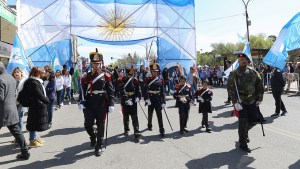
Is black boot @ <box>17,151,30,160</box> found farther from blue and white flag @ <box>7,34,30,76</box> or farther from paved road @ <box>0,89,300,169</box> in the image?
blue and white flag @ <box>7,34,30,76</box>

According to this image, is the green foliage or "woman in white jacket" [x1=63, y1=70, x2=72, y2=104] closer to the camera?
"woman in white jacket" [x1=63, y1=70, x2=72, y2=104]

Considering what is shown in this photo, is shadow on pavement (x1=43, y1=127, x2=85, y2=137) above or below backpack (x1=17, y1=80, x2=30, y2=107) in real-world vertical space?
below

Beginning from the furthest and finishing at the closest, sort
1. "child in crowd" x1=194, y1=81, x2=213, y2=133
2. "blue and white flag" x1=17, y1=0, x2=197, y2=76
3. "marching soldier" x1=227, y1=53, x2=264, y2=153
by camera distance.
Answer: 1. "blue and white flag" x1=17, y1=0, x2=197, y2=76
2. "child in crowd" x1=194, y1=81, x2=213, y2=133
3. "marching soldier" x1=227, y1=53, x2=264, y2=153

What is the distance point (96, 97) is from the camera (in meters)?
6.14

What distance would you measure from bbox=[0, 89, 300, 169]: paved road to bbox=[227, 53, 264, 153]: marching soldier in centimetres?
47

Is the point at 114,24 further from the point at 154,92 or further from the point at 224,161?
the point at 224,161

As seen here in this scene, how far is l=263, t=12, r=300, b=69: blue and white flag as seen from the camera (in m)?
7.61

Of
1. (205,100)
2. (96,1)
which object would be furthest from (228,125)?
(96,1)

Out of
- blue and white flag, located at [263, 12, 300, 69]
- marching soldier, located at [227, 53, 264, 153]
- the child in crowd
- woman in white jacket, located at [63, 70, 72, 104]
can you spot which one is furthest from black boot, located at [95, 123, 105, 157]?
woman in white jacket, located at [63, 70, 72, 104]

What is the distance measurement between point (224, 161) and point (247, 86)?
1.60 meters

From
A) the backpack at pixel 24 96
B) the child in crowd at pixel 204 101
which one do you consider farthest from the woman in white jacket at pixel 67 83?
the backpack at pixel 24 96

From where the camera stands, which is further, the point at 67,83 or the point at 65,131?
the point at 67,83

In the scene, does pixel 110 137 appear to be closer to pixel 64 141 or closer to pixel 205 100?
pixel 64 141

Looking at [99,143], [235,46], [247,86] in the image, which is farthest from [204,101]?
[235,46]
